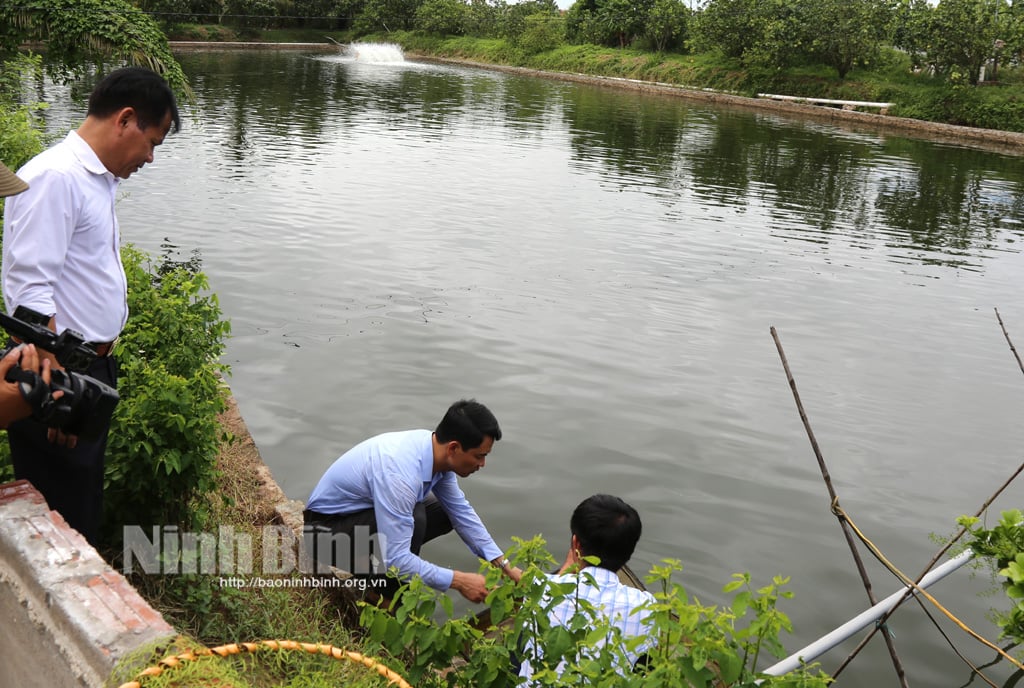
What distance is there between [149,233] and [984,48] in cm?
3082

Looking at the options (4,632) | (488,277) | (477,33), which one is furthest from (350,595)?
(477,33)

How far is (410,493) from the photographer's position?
4.01m

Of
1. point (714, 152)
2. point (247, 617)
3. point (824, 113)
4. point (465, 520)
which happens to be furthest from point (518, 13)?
point (247, 617)

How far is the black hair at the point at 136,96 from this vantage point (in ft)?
10.3

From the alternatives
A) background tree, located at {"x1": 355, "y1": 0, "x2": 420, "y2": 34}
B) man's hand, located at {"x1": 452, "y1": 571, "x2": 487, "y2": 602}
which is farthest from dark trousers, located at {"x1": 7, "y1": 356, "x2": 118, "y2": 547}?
background tree, located at {"x1": 355, "y1": 0, "x2": 420, "y2": 34}

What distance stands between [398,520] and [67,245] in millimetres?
1743

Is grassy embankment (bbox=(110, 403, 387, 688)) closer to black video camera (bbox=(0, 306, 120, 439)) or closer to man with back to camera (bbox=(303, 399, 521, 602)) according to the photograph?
man with back to camera (bbox=(303, 399, 521, 602))

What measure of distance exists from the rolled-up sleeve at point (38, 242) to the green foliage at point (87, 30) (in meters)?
8.58

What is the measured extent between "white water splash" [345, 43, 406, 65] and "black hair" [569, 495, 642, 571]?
53605 millimetres

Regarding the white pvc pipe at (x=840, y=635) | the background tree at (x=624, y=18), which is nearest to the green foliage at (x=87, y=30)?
the white pvc pipe at (x=840, y=635)

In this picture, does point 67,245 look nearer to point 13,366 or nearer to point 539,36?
point 13,366

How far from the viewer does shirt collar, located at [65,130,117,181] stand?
312cm

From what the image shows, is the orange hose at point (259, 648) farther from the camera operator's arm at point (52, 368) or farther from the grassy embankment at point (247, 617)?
the camera operator's arm at point (52, 368)

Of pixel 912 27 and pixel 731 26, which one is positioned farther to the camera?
pixel 731 26
